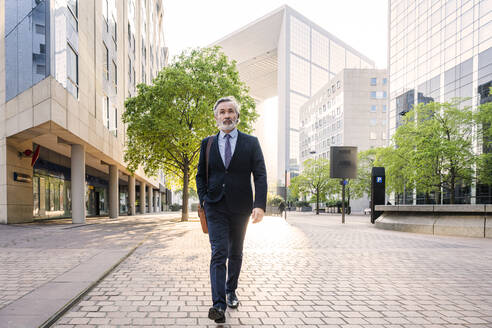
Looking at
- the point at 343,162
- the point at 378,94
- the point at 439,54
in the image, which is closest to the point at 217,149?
the point at 343,162

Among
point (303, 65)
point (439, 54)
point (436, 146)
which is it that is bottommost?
point (436, 146)

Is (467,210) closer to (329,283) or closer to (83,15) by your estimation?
(329,283)

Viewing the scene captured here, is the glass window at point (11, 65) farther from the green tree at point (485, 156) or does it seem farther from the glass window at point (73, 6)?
the green tree at point (485, 156)

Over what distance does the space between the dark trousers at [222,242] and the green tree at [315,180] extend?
45.7 meters

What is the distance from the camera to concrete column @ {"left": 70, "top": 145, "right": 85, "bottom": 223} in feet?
53.8

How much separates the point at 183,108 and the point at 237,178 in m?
15.4

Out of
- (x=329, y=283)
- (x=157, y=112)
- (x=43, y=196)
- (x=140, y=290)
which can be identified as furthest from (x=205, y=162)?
(x=43, y=196)

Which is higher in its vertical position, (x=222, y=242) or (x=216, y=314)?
(x=222, y=242)

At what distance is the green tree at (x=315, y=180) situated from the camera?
48.3 metres

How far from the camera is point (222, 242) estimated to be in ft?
10.2

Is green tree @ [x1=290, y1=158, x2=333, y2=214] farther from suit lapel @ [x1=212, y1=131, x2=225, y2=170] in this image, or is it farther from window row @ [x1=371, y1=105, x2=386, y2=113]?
suit lapel @ [x1=212, y1=131, x2=225, y2=170]

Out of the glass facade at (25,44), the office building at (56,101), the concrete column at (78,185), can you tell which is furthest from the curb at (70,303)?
the concrete column at (78,185)

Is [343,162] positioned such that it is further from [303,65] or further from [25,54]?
[303,65]

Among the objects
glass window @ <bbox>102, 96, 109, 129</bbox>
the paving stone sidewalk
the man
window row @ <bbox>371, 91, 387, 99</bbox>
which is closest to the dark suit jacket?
the man
